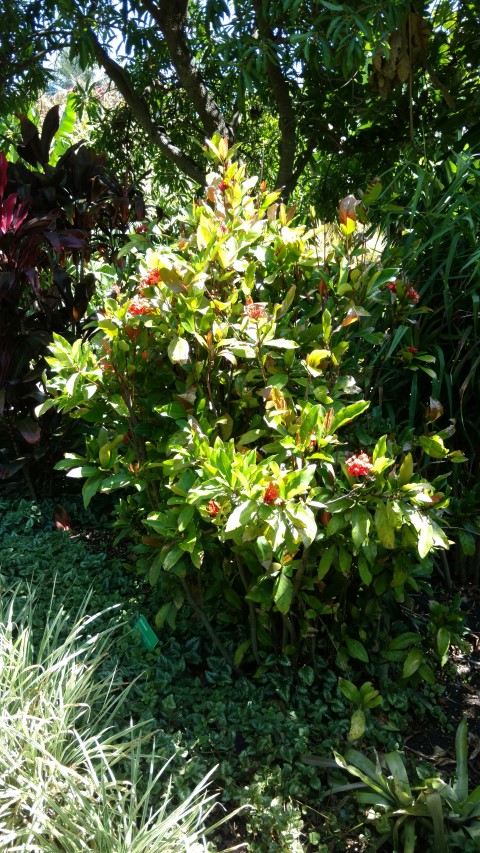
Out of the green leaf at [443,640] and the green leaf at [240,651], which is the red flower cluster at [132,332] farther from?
the green leaf at [443,640]

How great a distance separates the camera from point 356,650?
2502 millimetres

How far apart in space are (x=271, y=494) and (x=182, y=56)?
3.50 metres

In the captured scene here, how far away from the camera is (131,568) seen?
2912 mm

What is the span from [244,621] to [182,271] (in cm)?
131

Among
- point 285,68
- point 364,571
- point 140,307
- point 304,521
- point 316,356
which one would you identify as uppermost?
point 285,68

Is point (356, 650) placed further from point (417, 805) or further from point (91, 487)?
point (91, 487)

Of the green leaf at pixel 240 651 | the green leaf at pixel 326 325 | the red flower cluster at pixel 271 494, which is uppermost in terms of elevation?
the green leaf at pixel 326 325

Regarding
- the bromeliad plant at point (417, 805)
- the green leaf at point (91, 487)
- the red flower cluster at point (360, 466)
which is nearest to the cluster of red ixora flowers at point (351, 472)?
the red flower cluster at point (360, 466)

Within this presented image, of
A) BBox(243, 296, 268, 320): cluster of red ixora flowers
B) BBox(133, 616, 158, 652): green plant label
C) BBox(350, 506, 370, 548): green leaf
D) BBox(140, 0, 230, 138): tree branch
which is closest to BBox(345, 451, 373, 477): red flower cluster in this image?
BBox(350, 506, 370, 548): green leaf

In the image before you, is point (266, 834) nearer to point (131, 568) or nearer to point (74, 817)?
point (74, 817)

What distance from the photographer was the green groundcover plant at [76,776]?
182 centimetres

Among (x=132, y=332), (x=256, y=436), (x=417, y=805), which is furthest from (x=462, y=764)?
(x=132, y=332)

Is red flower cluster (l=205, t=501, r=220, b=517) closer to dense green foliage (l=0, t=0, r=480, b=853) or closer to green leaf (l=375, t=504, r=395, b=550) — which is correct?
dense green foliage (l=0, t=0, r=480, b=853)

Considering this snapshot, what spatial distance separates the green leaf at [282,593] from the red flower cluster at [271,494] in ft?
0.95
